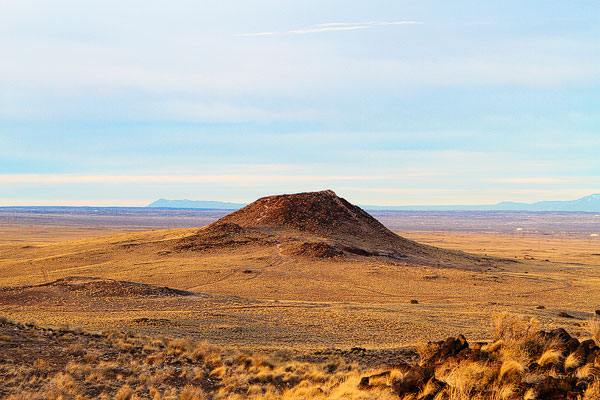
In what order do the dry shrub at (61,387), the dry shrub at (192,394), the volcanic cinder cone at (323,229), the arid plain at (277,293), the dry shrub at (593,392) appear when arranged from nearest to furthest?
the dry shrub at (593,392) → the dry shrub at (61,387) → the dry shrub at (192,394) → the arid plain at (277,293) → the volcanic cinder cone at (323,229)

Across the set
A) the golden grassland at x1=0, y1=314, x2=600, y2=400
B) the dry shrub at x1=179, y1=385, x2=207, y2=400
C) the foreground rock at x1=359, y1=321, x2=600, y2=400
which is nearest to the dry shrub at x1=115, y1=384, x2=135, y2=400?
the golden grassland at x1=0, y1=314, x2=600, y2=400

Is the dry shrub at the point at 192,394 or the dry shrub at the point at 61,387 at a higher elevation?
the dry shrub at the point at 61,387

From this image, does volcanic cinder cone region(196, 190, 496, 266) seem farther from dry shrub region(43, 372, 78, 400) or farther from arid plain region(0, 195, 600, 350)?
dry shrub region(43, 372, 78, 400)

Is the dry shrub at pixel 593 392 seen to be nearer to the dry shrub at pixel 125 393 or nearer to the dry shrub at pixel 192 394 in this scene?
the dry shrub at pixel 192 394

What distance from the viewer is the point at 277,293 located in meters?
41.9

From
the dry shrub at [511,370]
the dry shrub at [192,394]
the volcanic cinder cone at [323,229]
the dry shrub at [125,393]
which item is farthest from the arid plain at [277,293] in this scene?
the dry shrub at [511,370]

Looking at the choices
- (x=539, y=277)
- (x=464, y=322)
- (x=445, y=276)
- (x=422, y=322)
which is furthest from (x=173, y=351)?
(x=539, y=277)

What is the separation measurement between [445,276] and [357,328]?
3038 centimetres

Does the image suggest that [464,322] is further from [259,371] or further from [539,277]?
[539,277]

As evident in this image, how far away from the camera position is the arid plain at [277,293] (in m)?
25.2

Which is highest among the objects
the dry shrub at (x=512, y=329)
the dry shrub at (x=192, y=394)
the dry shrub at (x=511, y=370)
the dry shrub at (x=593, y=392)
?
the dry shrub at (x=593, y=392)

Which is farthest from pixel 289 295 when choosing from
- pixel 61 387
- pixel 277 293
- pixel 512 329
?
pixel 61 387

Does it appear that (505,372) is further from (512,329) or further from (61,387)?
(61,387)

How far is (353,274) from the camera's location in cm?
5316
